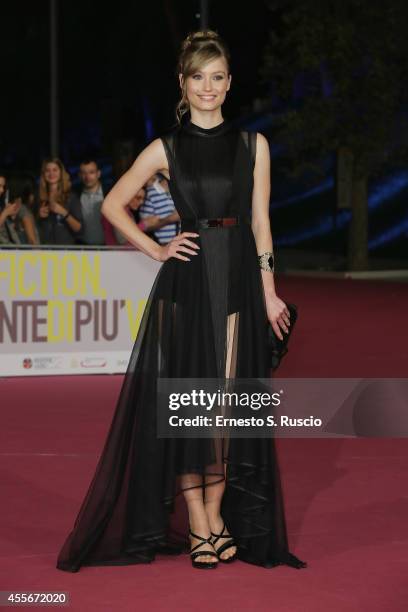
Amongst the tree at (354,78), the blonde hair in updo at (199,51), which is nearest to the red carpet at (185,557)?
the blonde hair in updo at (199,51)

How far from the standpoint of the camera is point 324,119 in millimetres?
26016

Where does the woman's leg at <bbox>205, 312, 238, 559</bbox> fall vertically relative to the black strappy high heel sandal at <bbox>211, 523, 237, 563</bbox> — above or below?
above

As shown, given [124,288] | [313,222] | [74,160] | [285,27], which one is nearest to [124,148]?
[313,222]

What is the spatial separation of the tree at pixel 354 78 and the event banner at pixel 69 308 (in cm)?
1391

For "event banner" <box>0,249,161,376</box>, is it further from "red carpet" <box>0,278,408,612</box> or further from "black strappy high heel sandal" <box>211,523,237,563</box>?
"black strappy high heel sandal" <box>211,523,237,563</box>

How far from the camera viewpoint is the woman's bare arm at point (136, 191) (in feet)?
19.4

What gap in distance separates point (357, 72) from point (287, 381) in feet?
47.9

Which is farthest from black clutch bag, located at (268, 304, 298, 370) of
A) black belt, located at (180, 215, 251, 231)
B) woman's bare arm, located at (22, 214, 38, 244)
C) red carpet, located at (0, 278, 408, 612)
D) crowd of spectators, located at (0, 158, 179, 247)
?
woman's bare arm, located at (22, 214, 38, 244)

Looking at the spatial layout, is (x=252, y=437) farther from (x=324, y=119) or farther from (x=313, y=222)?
(x=313, y=222)

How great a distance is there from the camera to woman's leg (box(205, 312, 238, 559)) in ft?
19.4

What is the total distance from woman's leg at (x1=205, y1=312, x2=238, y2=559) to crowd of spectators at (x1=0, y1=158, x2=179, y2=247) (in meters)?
6.64

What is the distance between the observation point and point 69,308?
12391 millimetres

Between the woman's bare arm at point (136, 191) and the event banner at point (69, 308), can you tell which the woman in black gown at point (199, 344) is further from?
the event banner at point (69, 308)

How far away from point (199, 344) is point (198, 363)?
8 cm
